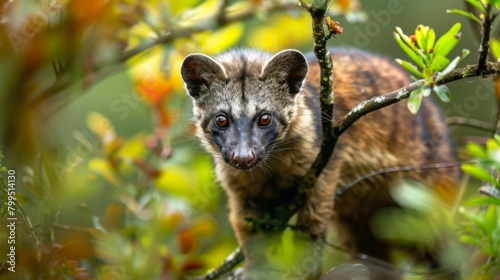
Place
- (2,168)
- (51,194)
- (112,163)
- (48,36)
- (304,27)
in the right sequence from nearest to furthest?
1. (2,168)
2. (48,36)
3. (51,194)
4. (112,163)
5. (304,27)

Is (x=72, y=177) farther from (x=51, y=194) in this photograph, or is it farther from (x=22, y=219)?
(x=22, y=219)

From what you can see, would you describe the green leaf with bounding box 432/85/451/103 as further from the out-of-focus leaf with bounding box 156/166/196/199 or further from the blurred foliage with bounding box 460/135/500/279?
the out-of-focus leaf with bounding box 156/166/196/199

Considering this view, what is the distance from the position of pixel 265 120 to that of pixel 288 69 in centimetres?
45

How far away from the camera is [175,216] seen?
5312 millimetres

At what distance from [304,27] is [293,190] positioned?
2175mm

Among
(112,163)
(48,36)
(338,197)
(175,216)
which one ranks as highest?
(48,36)

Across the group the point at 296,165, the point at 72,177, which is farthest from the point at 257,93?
the point at 72,177

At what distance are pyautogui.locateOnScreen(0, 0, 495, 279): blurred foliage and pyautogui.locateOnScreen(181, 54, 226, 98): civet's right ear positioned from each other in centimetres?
24

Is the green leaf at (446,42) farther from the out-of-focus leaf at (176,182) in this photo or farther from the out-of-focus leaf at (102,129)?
the out-of-focus leaf at (102,129)

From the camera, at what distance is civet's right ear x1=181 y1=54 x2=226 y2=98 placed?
5707 mm

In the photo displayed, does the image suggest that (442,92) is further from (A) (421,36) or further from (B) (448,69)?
(A) (421,36)

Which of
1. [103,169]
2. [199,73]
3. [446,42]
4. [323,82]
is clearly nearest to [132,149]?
[103,169]

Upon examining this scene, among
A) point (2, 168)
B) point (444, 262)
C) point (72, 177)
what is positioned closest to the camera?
point (2, 168)

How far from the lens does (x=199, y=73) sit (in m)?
5.85
